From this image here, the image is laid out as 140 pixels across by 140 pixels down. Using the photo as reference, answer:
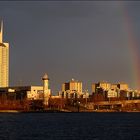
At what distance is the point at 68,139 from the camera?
69312mm

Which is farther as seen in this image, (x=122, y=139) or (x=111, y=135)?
(x=111, y=135)

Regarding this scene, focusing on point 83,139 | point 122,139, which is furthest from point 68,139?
point 122,139

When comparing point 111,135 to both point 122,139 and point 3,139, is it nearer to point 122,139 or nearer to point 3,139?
point 122,139

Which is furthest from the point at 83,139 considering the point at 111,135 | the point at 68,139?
the point at 111,135

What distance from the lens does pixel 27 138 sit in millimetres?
69000

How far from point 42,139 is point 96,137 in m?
7.58

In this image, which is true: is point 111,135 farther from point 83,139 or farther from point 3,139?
point 3,139

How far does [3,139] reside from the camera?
220 ft

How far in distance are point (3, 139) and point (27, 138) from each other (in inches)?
133

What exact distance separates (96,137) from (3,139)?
Answer: 1235 centimetres

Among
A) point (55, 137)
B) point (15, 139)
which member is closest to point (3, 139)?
point (15, 139)

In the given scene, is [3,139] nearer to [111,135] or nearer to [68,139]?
[68,139]

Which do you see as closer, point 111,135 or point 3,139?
point 3,139

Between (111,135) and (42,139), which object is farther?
(111,135)
